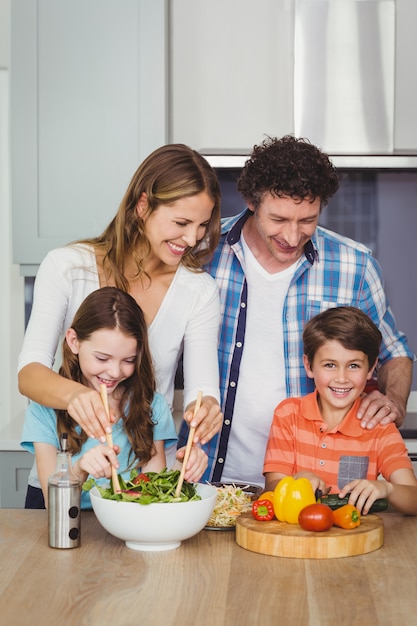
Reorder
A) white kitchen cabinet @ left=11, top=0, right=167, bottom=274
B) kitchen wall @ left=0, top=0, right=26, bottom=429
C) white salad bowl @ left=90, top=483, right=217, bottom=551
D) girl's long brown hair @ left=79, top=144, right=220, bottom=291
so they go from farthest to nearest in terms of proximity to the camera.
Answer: kitchen wall @ left=0, top=0, right=26, bottom=429 → white kitchen cabinet @ left=11, top=0, right=167, bottom=274 → girl's long brown hair @ left=79, top=144, right=220, bottom=291 → white salad bowl @ left=90, top=483, right=217, bottom=551

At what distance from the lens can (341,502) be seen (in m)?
1.80

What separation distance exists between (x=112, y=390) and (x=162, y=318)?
0.84ft

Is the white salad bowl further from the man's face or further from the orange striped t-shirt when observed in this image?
the man's face

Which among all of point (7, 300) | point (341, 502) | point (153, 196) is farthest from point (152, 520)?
point (7, 300)

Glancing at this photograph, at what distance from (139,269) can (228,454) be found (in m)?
0.60

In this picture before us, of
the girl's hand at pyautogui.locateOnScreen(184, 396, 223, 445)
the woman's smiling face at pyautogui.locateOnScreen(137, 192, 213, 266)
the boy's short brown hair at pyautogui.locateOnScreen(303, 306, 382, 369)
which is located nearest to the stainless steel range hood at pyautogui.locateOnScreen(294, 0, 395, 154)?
the boy's short brown hair at pyautogui.locateOnScreen(303, 306, 382, 369)

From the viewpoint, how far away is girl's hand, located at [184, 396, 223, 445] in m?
1.89

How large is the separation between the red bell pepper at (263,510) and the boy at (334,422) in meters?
0.39

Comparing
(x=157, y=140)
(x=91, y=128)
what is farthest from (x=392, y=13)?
(x=91, y=128)

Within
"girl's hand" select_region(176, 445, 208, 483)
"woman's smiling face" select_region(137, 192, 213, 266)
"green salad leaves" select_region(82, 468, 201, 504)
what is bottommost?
"green salad leaves" select_region(82, 468, 201, 504)

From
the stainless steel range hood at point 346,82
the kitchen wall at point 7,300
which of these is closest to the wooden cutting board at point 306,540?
the stainless steel range hood at point 346,82

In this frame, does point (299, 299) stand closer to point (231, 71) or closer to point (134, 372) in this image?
point (134, 372)

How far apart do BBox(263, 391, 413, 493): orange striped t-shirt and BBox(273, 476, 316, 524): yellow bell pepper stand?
43 centimetres

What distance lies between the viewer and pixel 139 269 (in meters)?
2.25
